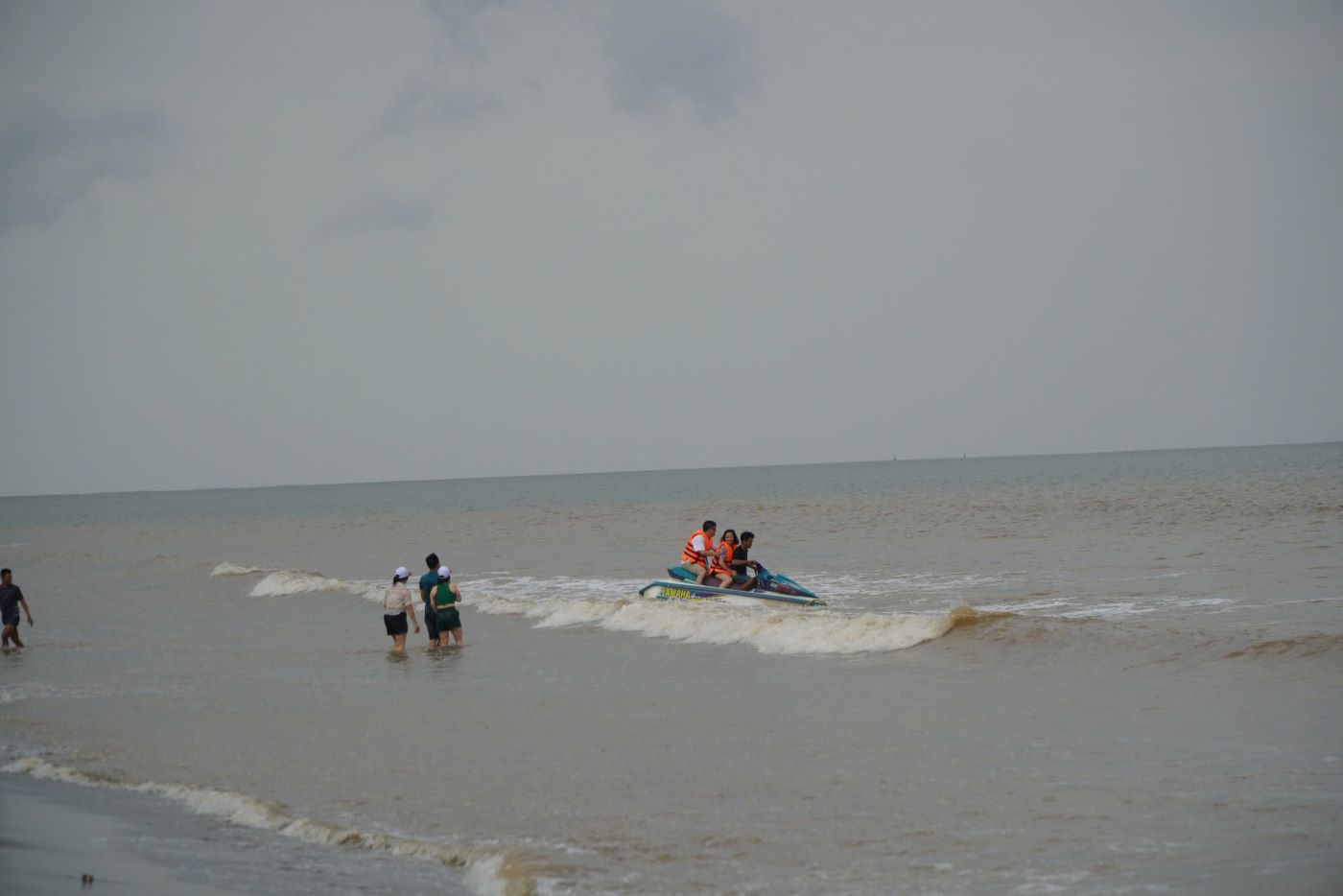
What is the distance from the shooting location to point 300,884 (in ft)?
23.6

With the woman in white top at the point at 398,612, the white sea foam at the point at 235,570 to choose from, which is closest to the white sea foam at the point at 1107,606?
the woman in white top at the point at 398,612

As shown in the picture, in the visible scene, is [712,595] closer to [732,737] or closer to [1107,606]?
[1107,606]

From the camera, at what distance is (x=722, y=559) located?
845 inches

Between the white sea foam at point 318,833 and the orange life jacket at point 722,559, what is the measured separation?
40.9 ft

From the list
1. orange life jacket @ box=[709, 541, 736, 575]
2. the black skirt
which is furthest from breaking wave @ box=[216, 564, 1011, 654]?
the black skirt

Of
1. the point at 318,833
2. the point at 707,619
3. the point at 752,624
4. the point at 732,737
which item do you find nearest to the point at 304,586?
the point at 707,619

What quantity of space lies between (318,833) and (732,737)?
389 cm

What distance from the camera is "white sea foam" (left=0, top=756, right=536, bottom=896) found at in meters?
7.28

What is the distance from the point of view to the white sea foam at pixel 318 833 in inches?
286

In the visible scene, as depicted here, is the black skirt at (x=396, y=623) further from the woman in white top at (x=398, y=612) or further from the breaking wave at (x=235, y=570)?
the breaking wave at (x=235, y=570)

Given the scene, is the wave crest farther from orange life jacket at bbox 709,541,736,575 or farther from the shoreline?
the shoreline

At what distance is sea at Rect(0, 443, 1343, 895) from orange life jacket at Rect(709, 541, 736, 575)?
1125 millimetres

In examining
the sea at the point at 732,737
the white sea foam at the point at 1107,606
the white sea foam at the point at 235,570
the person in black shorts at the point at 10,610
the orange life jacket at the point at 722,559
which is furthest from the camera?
the white sea foam at the point at 235,570

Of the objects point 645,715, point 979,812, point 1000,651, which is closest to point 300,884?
point 979,812
